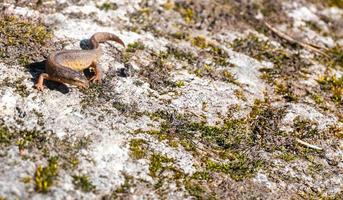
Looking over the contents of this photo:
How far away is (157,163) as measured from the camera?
672 cm

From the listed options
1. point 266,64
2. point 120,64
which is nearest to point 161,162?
point 120,64

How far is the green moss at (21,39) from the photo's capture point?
26.1 ft

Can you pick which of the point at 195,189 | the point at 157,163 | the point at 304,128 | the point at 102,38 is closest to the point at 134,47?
the point at 102,38

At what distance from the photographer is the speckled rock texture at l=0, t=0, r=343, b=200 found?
6.39 m

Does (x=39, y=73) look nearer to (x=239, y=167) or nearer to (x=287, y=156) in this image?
(x=239, y=167)

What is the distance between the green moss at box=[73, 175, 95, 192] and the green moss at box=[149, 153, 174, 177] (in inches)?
34.8

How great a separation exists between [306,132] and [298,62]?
245 centimetres

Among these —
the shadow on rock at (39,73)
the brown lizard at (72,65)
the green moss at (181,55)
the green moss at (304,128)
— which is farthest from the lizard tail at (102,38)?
the green moss at (304,128)

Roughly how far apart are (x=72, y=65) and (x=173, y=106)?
73.0 inches

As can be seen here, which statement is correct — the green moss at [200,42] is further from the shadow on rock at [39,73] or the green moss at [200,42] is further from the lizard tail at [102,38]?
the shadow on rock at [39,73]

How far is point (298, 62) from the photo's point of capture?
401 inches

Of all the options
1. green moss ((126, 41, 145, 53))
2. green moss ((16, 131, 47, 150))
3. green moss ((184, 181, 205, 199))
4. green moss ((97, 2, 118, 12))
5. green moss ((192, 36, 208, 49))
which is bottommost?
green moss ((184, 181, 205, 199))

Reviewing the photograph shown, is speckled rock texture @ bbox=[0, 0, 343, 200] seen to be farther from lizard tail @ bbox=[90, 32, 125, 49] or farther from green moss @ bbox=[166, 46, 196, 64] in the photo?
lizard tail @ bbox=[90, 32, 125, 49]

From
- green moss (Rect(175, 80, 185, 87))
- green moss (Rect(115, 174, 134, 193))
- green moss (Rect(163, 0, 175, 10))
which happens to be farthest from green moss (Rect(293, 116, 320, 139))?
green moss (Rect(163, 0, 175, 10))
